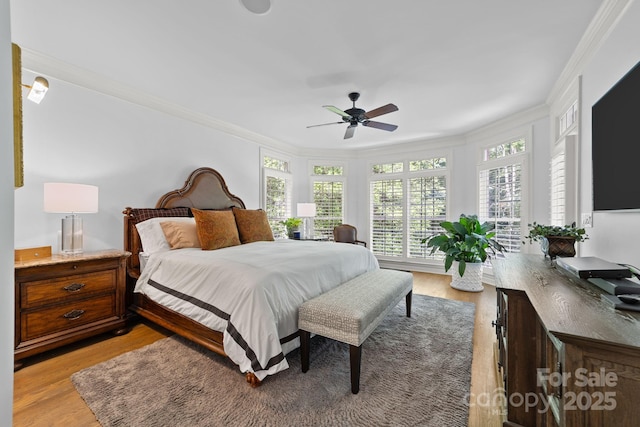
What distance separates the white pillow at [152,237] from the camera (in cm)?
293

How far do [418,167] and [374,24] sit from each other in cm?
388

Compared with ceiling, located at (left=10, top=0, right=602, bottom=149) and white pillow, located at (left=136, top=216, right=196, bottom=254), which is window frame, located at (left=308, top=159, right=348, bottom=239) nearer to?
ceiling, located at (left=10, top=0, right=602, bottom=149)

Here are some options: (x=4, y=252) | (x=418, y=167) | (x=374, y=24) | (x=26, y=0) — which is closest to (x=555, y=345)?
(x=4, y=252)

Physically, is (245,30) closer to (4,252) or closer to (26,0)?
(26,0)

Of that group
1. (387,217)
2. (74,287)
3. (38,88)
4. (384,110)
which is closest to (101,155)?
(38,88)

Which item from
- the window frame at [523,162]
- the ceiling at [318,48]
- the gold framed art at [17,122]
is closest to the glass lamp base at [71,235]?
the ceiling at [318,48]

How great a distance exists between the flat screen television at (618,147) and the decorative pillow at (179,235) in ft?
11.6

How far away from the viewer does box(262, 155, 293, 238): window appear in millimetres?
5242

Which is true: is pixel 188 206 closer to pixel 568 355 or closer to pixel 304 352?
pixel 304 352

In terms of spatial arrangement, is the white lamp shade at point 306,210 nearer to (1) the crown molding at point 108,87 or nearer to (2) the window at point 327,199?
(2) the window at point 327,199

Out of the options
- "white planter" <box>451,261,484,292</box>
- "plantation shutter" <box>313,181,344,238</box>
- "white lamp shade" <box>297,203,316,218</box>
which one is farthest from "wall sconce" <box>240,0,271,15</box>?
"plantation shutter" <box>313,181,344,238</box>

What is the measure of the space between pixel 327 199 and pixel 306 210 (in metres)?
0.96

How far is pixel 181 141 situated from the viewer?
3.76m

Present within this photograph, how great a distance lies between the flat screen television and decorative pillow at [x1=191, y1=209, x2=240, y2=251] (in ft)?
10.8
